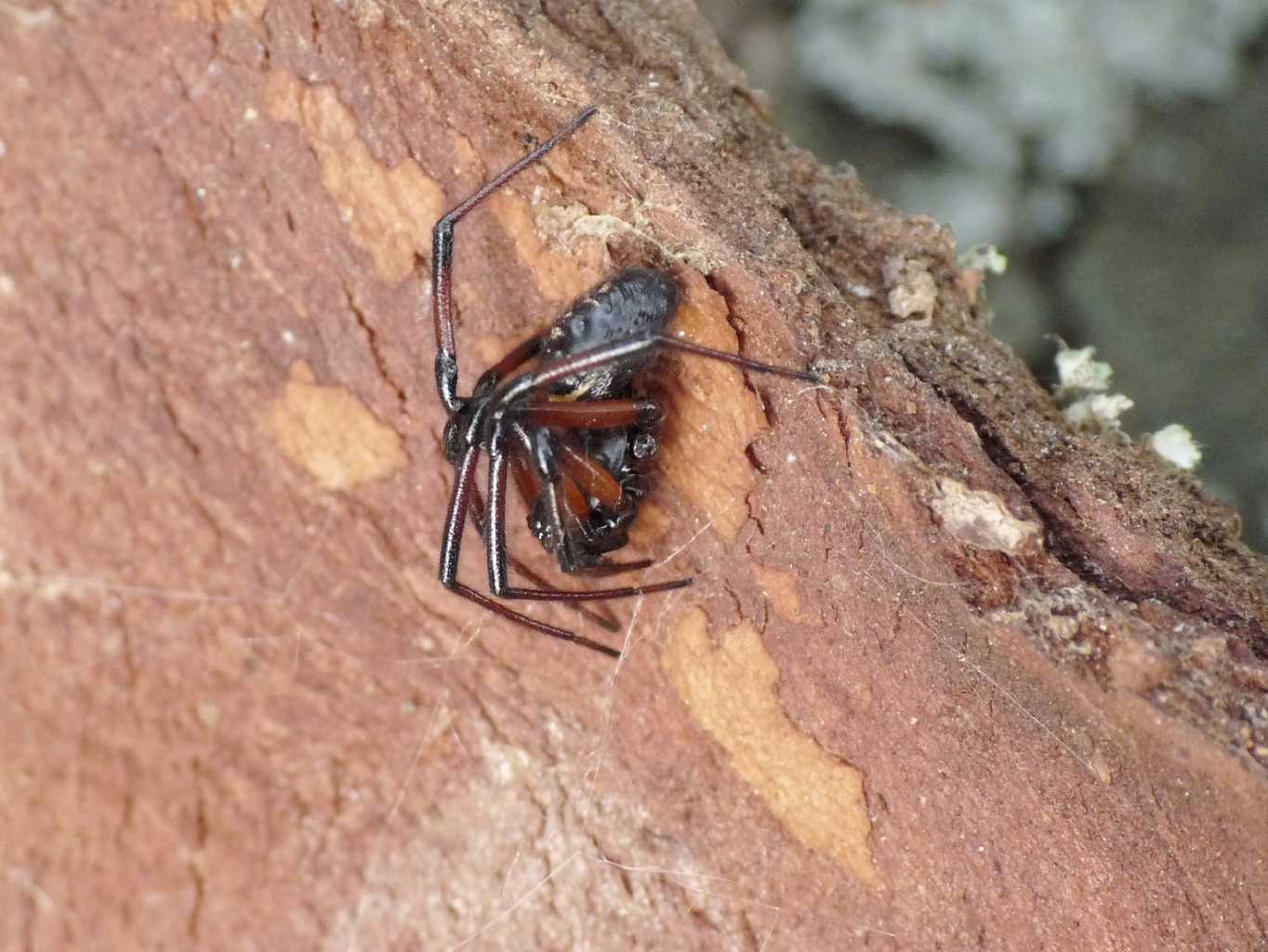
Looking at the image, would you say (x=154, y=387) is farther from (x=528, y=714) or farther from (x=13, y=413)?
(x=528, y=714)

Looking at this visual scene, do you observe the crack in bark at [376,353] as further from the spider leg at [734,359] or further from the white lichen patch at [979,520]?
the white lichen patch at [979,520]

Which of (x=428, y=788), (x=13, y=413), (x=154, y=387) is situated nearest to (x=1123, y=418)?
(x=428, y=788)

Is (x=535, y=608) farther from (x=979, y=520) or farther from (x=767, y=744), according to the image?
(x=979, y=520)

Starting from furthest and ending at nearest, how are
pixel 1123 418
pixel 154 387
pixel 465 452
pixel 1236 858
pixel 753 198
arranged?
pixel 1123 418
pixel 465 452
pixel 154 387
pixel 753 198
pixel 1236 858

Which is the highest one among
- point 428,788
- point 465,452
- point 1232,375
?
point 1232,375

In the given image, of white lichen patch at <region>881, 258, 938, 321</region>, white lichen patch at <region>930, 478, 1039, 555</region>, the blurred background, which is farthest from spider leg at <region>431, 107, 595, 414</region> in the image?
the blurred background

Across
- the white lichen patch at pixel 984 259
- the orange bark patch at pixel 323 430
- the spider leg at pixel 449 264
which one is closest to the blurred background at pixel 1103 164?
the white lichen patch at pixel 984 259

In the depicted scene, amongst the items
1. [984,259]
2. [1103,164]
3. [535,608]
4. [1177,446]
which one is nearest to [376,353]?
[535,608]
